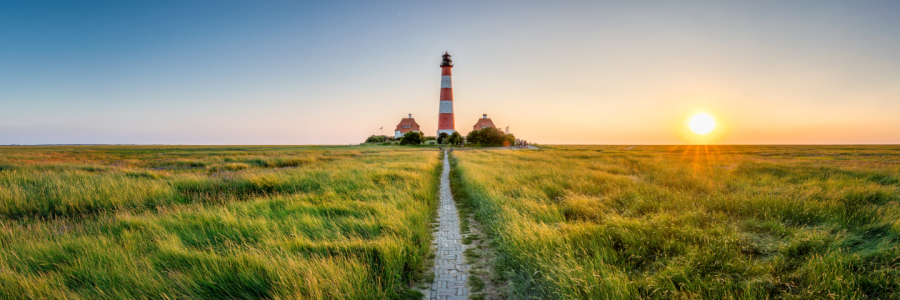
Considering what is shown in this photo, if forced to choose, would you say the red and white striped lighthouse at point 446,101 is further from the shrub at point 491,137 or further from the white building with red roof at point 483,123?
the white building with red roof at point 483,123

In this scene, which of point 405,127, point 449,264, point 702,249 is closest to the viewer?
point 702,249

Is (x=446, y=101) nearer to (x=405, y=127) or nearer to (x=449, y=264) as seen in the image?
(x=405, y=127)

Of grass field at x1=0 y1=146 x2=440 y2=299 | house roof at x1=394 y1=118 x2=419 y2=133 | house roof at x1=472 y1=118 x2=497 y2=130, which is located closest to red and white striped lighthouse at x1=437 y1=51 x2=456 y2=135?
house roof at x1=472 y1=118 x2=497 y2=130

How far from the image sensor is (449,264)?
448 centimetres

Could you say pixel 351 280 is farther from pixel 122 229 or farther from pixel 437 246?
pixel 122 229

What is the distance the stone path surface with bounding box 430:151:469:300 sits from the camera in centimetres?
370

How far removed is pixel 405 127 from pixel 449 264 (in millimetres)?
78547

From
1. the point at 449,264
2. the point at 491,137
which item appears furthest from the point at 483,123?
the point at 449,264

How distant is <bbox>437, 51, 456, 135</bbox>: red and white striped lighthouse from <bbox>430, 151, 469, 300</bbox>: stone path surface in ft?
172

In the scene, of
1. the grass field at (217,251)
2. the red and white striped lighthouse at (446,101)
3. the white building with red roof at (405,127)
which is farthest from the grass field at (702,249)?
the white building with red roof at (405,127)

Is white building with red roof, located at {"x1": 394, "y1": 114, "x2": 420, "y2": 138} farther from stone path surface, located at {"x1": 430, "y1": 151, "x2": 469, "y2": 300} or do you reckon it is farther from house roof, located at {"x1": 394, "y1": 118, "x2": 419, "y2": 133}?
A: stone path surface, located at {"x1": 430, "y1": 151, "x2": 469, "y2": 300}

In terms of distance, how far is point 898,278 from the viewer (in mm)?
3086

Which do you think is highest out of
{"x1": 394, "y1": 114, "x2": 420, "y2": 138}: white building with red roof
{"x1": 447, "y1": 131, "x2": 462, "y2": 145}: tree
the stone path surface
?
{"x1": 394, "y1": 114, "x2": 420, "y2": 138}: white building with red roof

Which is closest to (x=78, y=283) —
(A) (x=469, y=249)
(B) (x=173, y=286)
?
(B) (x=173, y=286)
